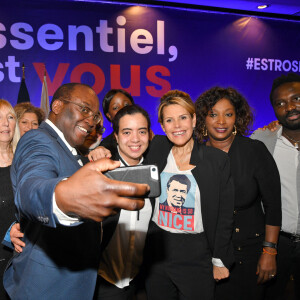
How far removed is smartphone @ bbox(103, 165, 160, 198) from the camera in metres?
0.83

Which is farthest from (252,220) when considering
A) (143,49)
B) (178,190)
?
(143,49)

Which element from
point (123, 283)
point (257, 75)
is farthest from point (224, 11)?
point (123, 283)

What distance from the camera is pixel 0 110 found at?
2.33 m

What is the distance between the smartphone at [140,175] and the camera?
0.83 meters

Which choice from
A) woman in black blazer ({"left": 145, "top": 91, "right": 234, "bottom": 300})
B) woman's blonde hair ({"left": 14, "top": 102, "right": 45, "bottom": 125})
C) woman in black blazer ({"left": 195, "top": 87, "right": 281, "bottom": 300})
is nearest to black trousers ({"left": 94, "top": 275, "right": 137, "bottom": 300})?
woman in black blazer ({"left": 145, "top": 91, "right": 234, "bottom": 300})

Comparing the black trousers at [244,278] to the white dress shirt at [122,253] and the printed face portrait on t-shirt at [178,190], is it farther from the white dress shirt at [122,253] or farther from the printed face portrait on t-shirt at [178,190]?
the white dress shirt at [122,253]

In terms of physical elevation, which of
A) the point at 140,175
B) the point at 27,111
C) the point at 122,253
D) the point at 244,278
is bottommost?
the point at 244,278

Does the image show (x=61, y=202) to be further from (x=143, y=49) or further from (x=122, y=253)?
(x=143, y=49)

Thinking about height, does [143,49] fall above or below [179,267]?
above

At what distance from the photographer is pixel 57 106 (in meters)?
1.55

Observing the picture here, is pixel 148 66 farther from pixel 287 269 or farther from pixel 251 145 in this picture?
pixel 287 269

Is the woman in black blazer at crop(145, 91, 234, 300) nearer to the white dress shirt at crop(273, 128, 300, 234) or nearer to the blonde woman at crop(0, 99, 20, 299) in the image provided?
the white dress shirt at crop(273, 128, 300, 234)

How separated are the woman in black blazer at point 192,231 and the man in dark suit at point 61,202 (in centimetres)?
60

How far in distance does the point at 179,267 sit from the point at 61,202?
137cm
